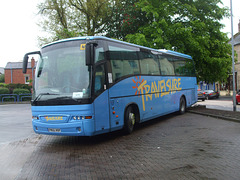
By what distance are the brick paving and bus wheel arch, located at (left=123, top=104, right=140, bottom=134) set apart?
277 mm

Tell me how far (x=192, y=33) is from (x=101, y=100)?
1282 cm

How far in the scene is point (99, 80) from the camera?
278 inches

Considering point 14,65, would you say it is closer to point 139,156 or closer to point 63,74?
point 63,74

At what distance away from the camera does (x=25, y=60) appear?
7777mm

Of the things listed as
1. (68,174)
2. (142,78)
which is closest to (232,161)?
(68,174)

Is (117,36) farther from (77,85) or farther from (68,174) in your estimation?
(68,174)

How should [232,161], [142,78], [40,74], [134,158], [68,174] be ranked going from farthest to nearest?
[142,78] → [40,74] → [134,158] → [232,161] → [68,174]

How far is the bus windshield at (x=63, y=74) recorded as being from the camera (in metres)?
6.78

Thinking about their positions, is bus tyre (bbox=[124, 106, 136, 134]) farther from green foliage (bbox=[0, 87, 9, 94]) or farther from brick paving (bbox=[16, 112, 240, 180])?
green foliage (bbox=[0, 87, 9, 94])

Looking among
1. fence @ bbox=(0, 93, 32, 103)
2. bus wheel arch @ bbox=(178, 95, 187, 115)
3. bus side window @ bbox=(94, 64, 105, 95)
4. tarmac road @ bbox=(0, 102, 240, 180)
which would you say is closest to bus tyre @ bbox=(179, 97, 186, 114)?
bus wheel arch @ bbox=(178, 95, 187, 115)

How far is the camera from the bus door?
6.89 m

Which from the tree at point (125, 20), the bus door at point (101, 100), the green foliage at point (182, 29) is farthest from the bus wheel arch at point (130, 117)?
the tree at point (125, 20)

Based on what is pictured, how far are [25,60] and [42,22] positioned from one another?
21042 mm

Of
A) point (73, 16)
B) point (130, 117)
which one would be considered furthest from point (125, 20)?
point (130, 117)
